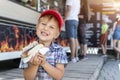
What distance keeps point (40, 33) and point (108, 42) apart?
28.3 ft

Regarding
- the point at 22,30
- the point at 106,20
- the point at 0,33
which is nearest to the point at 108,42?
the point at 106,20

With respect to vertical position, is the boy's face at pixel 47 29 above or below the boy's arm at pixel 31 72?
above

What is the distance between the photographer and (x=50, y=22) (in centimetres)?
194

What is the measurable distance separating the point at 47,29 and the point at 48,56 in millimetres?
178

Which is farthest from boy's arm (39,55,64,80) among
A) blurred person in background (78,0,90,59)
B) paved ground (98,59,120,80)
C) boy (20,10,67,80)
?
blurred person in background (78,0,90,59)

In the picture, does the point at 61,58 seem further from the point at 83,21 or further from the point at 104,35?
the point at 104,35

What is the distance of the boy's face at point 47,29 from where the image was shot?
1885 mm

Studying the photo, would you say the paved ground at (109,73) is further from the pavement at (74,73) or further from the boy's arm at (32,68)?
the boy's arm at (32,68)

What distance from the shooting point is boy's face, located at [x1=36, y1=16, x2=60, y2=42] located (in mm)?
1885

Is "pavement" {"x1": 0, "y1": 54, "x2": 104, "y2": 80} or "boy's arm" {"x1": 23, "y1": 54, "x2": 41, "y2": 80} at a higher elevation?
"boy's arm" {"x1": 23, "y1": 54, "x2": 41, "y2": 80}

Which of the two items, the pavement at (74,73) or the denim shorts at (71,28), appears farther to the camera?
the denim shorts at (71,28)

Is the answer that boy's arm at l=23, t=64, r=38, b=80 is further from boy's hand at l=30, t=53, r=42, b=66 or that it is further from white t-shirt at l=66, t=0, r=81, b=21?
white t-shirt at l=66, t=0, r=81, b=21

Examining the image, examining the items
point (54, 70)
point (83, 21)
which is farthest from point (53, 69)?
point (83, 21)

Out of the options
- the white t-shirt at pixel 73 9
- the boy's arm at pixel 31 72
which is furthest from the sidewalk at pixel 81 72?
the boy's arm at pixel 31 72
